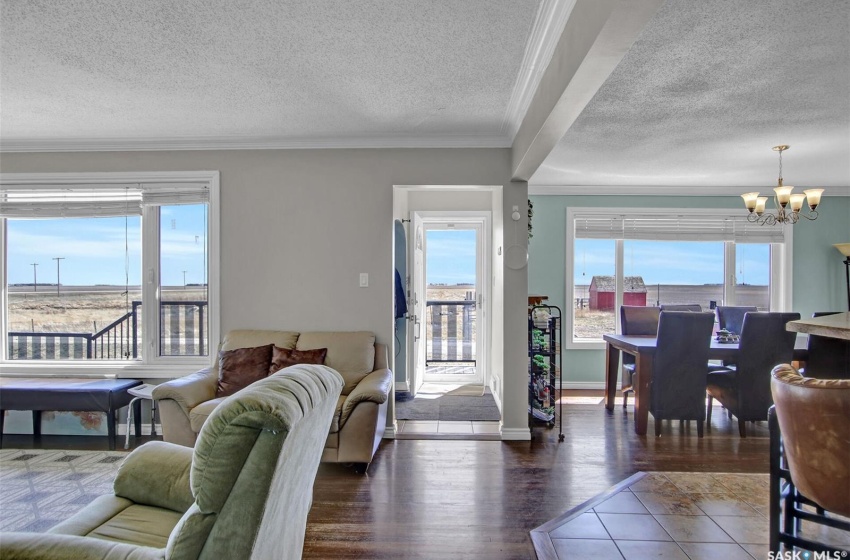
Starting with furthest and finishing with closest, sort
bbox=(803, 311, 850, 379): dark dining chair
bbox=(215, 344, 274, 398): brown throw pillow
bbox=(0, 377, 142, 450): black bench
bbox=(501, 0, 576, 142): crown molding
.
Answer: bbox=(803, 311, 850, 379): dark dining chair → bbox=(0, 377, 142, 450): black bench → bbox=(215, 344, 274, 398): brown throw pillow → bbox=(501, 0, 576, 142): crown molding

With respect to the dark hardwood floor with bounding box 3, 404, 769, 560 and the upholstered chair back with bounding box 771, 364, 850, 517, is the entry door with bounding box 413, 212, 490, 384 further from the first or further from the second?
the upholstered chair back with bounding box 771, 364, 850, 517

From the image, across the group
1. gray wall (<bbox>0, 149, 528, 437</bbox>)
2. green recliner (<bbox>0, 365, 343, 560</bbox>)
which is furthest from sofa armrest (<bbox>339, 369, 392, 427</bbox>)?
green recliner (<bbox>0, 365, 343, 560</bbox>)

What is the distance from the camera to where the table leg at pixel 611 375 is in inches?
182

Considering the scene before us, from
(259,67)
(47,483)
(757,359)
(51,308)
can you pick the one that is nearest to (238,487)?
(259,67)

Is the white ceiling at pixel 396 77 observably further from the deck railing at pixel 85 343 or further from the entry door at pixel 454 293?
the entry door at pixel 454 293

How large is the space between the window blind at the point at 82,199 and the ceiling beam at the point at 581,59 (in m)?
2.97

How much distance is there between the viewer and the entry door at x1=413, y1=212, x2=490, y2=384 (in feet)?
17.9

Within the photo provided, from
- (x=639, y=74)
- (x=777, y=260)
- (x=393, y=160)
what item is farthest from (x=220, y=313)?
(x=777, y=260)

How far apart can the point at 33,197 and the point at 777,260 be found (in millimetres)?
7629

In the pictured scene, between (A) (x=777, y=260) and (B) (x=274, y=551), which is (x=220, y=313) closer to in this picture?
(B) (x=274, y=551)

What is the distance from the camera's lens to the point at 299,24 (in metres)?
2.12

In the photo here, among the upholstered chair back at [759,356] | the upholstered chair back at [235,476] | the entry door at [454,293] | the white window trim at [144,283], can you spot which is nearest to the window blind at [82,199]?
the white window trim at [144,283]

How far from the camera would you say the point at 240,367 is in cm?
344

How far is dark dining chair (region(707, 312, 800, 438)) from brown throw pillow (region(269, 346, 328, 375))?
3385mm
